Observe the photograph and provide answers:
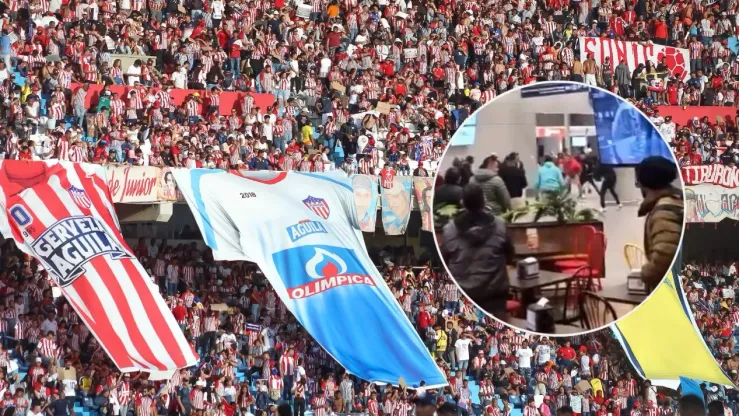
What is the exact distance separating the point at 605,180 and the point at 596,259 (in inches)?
24.2

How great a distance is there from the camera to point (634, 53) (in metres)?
28.8

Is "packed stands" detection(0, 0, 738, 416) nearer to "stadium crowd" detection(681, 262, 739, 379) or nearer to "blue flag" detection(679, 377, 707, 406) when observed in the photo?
"blue flag" detection(679, 377, 707, 406)

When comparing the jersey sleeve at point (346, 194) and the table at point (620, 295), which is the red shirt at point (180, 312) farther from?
the table at point (620, 295)

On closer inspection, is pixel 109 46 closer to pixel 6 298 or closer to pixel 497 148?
pixel 6 298

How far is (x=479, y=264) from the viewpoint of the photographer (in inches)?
365

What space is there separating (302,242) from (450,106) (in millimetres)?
6938

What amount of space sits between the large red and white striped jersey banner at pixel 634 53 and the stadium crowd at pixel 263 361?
7.61 m

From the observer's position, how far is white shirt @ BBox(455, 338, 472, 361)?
21016 mm

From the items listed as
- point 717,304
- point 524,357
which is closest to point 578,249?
point 524,357

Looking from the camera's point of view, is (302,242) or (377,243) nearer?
(302,242)

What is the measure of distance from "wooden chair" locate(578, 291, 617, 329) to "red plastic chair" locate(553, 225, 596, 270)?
0.25m

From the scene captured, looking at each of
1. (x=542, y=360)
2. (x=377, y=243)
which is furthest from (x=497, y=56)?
(x=542, y=360)

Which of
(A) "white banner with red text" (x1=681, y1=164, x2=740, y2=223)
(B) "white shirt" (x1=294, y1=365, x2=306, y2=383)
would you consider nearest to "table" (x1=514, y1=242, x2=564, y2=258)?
(B) "white shirt" (x1=294, y1=365, x2=306, y2=383)

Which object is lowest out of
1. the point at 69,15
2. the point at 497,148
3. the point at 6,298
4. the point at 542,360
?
the point at 542,360
